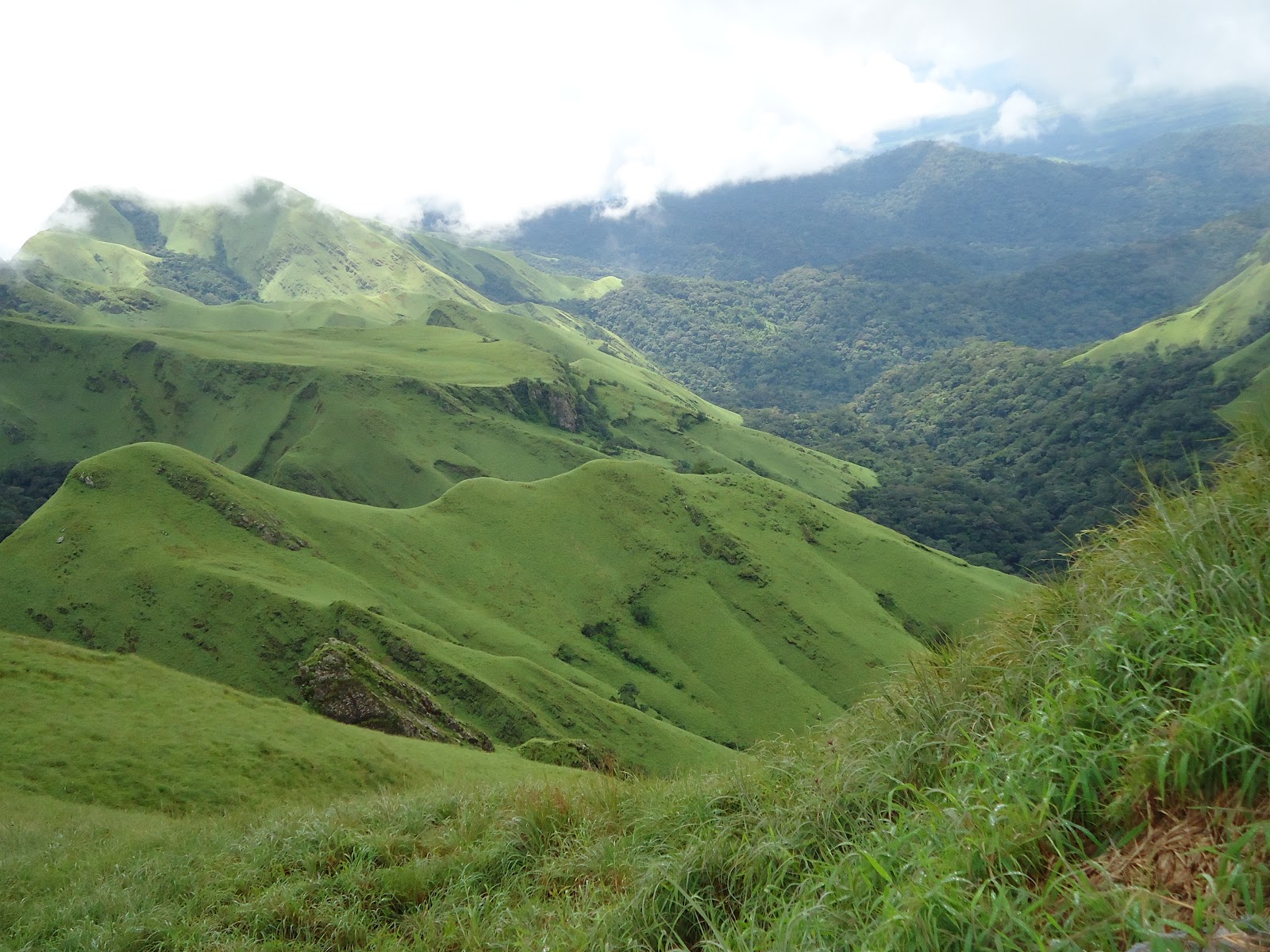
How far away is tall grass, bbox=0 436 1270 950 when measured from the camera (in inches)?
199

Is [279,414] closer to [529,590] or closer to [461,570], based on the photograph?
[461,570]

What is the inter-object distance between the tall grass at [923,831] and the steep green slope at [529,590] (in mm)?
43908

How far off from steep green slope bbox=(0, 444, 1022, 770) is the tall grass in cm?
Answer: 4391

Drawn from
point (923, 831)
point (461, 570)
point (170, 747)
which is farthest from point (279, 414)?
point (923, 831)

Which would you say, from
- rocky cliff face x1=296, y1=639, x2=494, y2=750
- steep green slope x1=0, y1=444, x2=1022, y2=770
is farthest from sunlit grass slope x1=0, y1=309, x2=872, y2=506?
rocky cliff face x1=296, y1=639, x2=494, y2=750

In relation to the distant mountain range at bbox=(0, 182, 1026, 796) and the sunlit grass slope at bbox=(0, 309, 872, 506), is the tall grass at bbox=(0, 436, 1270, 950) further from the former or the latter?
the sunlit grass slope at bbox=(0, 309, 872, 506)

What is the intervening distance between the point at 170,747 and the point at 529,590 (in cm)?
6920

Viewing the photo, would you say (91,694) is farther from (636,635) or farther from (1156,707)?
(636,635)

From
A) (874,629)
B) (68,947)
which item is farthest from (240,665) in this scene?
(874,629)

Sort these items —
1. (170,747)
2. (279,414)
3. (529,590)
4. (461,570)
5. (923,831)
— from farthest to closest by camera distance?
(279,414) < (529,590) < (461,570) < (170,747) < (923,831)

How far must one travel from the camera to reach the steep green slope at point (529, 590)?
65.2 m

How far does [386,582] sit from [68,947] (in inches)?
3096

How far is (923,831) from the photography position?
20.2 feet

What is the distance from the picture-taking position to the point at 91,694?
34125 millimetres
